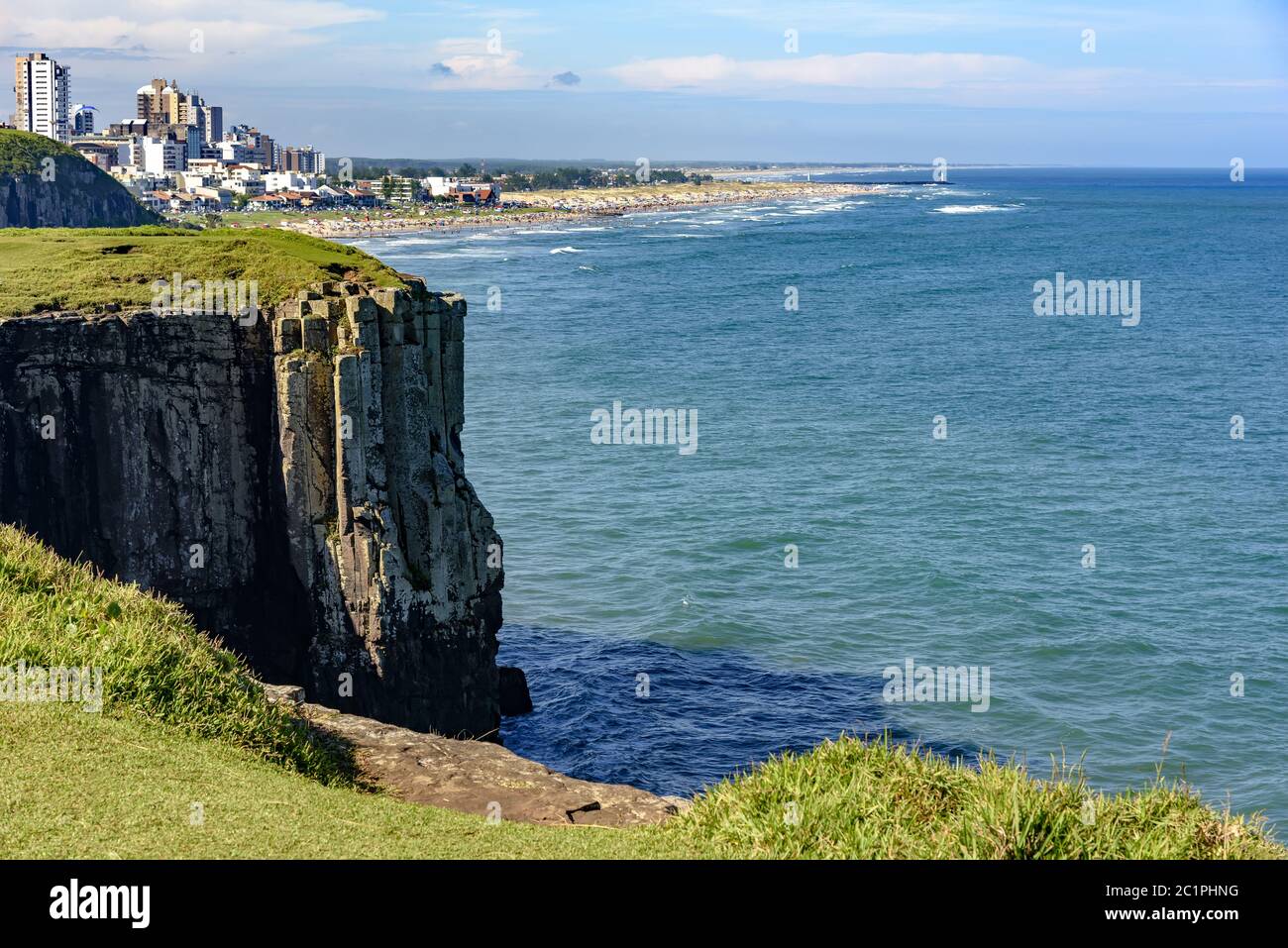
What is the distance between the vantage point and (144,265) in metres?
33.1

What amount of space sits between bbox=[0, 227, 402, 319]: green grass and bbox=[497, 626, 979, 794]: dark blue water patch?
1213 centimetres

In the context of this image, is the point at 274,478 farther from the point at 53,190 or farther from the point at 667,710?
the point at 53,190

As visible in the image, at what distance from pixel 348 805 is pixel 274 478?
44.0ft

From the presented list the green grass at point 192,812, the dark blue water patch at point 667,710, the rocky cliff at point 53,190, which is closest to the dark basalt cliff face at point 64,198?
the rocky cliff at point 53,190

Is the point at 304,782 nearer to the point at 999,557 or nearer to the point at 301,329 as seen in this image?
the point at 301,329

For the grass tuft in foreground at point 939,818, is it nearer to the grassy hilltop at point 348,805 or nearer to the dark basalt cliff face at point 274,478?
the grassy hilltop at point 348,805

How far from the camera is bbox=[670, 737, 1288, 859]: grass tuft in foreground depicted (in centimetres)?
1684

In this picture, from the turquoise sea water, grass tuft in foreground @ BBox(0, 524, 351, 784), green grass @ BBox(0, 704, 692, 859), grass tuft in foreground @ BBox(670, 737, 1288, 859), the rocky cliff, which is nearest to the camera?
green grass @ BBox(0, 704, 692, 859)

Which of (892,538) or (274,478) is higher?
(274,478)

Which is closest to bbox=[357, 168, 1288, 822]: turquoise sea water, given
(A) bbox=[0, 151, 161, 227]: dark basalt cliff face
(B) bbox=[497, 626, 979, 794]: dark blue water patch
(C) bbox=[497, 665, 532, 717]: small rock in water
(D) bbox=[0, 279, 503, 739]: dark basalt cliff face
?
(B) bbox=[497, 626, 979, 794]: dark blue water patch

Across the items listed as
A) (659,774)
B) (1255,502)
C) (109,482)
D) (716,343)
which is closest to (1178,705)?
(659,774)

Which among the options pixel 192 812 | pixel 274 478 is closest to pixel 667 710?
pixel 274 478

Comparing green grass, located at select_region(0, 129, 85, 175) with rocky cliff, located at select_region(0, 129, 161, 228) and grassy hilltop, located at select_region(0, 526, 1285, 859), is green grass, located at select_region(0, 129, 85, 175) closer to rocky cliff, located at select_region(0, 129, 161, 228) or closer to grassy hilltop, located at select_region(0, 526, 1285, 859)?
rocky cliff, located at select_region(0, 129, 161, 228)

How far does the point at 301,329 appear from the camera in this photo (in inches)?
1211
